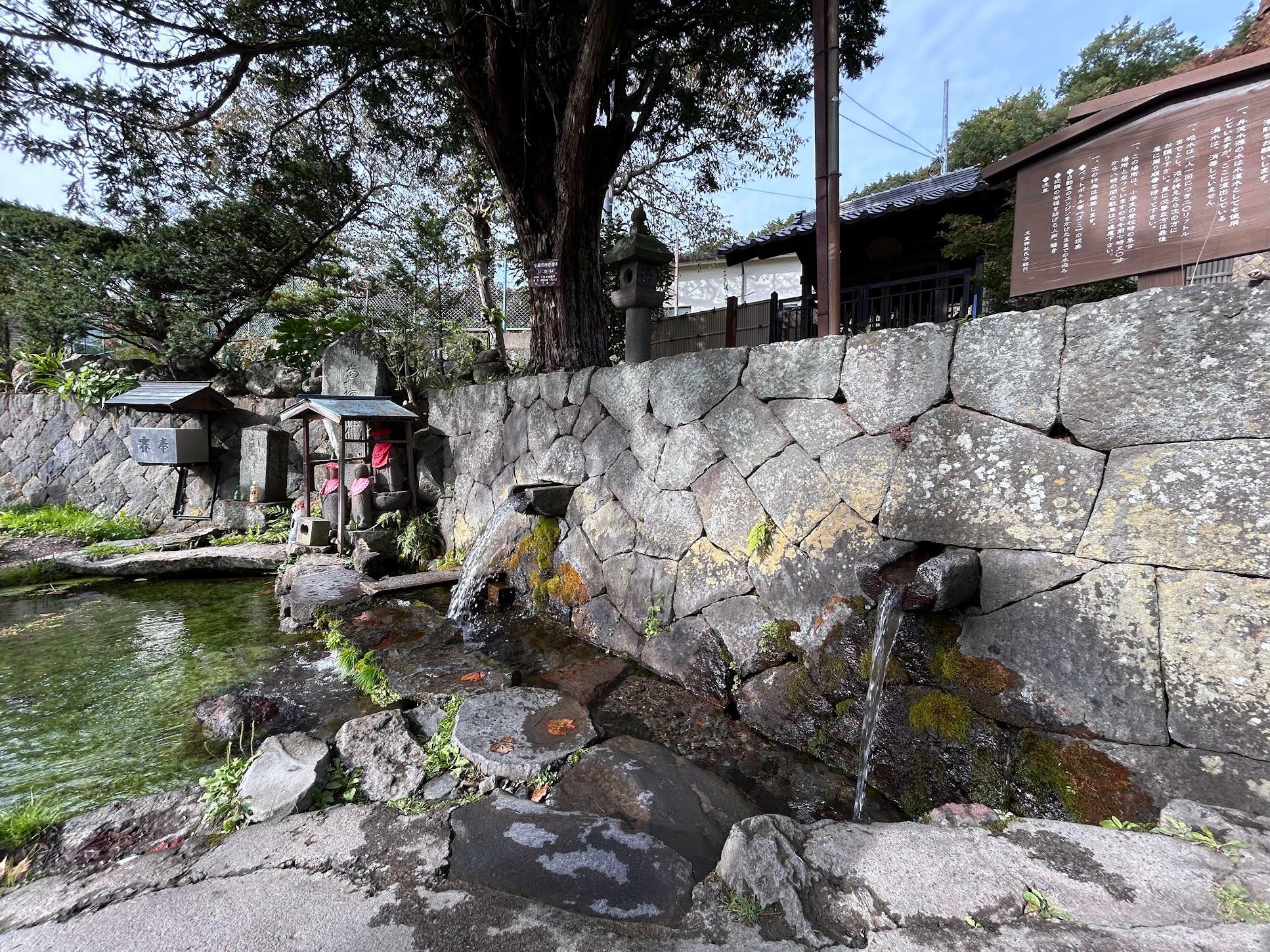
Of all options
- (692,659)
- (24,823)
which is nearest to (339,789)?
(24,823)

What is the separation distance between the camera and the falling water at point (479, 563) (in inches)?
194

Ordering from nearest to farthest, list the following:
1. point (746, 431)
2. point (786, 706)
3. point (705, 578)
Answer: point (786, 706)
point (746, 431)
point (705, 578)

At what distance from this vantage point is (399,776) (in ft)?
8.16

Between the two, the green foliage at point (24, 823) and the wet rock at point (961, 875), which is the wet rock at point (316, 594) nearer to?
the green foliage at point (24, 823)

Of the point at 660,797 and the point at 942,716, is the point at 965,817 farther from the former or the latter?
the point at 660,797

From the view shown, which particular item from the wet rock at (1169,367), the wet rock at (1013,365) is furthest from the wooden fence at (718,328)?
the wet rock at (1169,367)

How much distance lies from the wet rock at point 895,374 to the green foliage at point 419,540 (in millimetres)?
5098

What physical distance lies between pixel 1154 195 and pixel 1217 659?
1650 mm

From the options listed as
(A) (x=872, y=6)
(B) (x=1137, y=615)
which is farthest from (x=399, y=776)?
(A) (x=872, y=6)

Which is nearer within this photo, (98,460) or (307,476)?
(307,476)

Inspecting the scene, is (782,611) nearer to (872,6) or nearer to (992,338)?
(992,338)

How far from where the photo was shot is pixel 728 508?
3520mm

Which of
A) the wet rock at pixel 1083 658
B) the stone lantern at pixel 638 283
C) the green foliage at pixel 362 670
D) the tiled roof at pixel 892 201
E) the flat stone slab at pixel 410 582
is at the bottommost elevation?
the green foliage at pixel 362 670

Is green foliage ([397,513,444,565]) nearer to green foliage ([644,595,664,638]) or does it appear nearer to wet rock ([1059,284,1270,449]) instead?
green foliage ([644,595,664,638])
